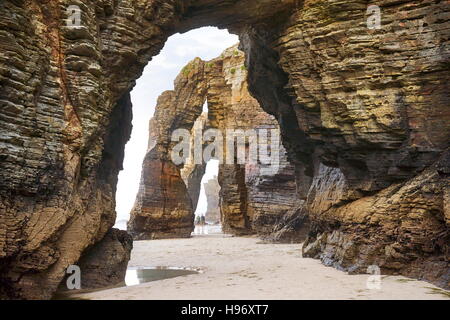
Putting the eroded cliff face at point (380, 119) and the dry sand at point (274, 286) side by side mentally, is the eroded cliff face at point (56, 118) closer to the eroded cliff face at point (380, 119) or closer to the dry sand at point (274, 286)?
the dry sand at point (274, 286)

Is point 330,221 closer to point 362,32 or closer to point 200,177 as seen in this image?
point 362,32

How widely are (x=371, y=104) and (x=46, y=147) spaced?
401 inches

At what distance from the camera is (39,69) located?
9.95 m

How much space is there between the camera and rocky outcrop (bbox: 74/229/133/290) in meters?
11.8

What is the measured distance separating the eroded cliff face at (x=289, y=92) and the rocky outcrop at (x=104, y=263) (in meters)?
0.72

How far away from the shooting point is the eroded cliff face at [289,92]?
9.35 metres

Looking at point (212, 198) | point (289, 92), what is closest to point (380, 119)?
point (289, 92)

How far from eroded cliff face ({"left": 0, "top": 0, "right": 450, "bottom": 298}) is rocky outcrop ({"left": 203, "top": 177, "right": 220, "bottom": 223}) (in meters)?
76.1

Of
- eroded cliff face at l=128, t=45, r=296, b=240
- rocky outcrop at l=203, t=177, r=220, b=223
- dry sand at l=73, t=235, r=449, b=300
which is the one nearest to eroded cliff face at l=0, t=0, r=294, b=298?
dry sand at l=73, t=235, r=449, b=300

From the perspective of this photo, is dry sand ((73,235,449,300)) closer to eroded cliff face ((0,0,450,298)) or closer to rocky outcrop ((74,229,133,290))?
eroded cliff face ((0,0,450,298))

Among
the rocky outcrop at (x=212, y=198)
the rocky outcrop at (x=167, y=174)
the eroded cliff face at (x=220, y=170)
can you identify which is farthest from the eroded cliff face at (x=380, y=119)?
the rocky outcrop at (x=212, y=198)

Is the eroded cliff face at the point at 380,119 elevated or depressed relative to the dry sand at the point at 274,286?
elevated
